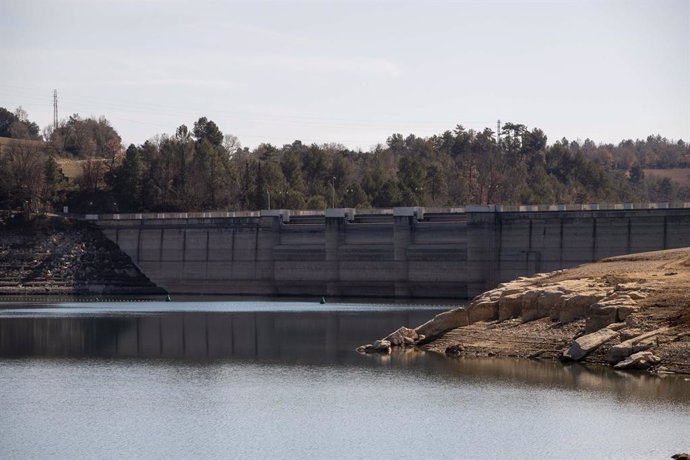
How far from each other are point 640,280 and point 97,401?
25.5 metres

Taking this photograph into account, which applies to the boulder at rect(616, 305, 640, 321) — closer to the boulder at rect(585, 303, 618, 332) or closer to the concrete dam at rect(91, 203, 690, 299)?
the boulder at rect(585, 303, 618, 332)

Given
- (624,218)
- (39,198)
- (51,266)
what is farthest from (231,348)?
(39,198)

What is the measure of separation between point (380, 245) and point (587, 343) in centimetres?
6012

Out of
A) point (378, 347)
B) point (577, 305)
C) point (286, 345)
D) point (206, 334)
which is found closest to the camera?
point (577, 305)

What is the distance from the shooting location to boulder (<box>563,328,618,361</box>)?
164ft

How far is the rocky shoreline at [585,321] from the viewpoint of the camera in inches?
1913

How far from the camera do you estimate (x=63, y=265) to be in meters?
120

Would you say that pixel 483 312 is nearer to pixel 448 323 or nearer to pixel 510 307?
pixel 510 307

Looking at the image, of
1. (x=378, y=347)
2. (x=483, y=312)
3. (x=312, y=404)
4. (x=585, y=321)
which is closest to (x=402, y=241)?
(x=483, y=312)

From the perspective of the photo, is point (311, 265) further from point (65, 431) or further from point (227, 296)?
point (65, 431)

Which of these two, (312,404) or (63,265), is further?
(63,265)

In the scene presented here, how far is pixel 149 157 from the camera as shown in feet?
490

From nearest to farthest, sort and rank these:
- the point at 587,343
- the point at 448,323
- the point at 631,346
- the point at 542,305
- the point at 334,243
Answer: the point at 631,346 < the point at 587,343 < the point at 542,305 < the point at 448,323 < the point at 334,243

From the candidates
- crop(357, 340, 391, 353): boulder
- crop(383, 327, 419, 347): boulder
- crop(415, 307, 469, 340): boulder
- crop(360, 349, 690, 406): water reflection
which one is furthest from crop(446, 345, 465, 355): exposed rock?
crop(357, 340, 391, 353): boulder
